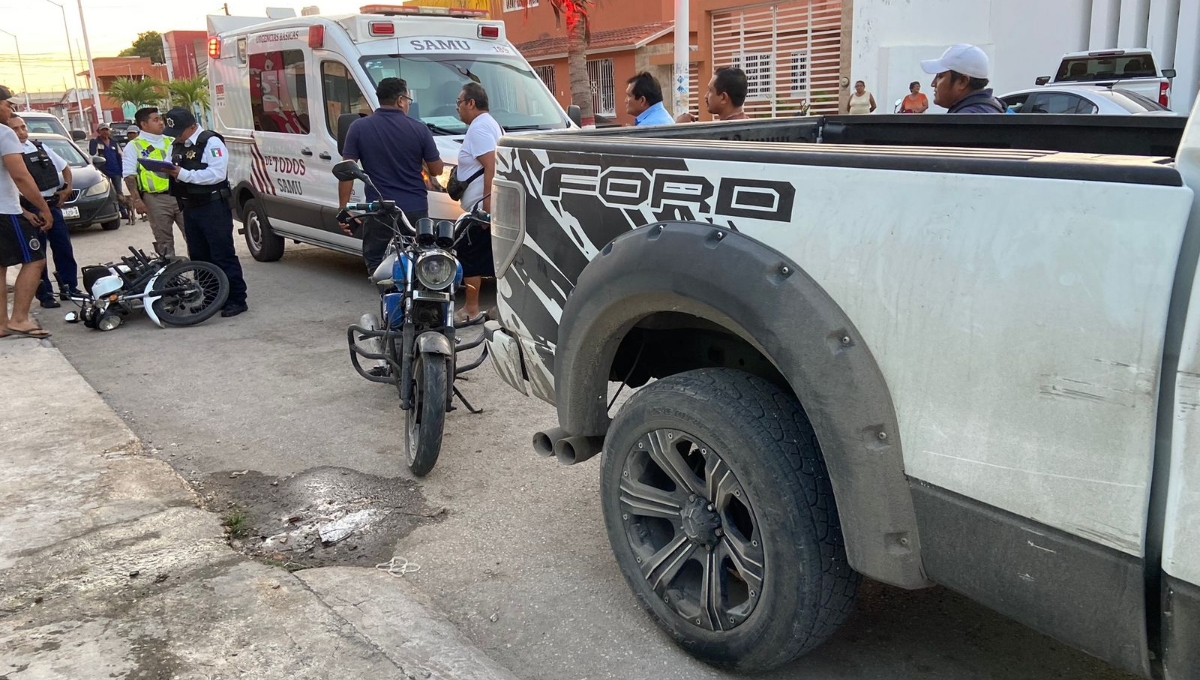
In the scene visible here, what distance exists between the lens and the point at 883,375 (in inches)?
82.3

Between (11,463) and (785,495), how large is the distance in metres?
3.90

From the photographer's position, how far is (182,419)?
5.45 meters

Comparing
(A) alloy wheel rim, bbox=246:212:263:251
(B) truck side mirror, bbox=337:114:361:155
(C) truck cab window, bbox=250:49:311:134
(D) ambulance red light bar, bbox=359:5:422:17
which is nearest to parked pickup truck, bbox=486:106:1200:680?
(B) truck side mirror, bbox=337:114:361:155

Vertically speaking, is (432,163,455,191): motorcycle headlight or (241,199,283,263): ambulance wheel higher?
(432,163,455,191): motorcycle headlight

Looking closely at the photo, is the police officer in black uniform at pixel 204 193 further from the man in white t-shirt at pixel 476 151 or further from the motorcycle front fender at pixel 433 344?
the motorcycle front fender at pixel 433 344

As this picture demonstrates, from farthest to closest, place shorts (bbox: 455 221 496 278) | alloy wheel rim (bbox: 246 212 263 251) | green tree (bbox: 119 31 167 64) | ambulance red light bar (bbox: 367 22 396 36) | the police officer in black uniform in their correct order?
green tree (bbox: 119 31 167 64)
alloy wheel rim (bbox: 246 212 263 251)
ambulance red light bar (bbox: 367 22 396 36)
the police officer in black uniform
shorts (bbox: 455 221 496 278)

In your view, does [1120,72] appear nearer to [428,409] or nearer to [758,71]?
[758,71]

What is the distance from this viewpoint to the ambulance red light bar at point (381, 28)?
28.0 ft

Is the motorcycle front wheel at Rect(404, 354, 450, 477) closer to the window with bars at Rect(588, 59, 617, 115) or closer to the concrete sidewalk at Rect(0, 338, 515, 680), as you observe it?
the concrete sidewalk at Rect(0, 338, 515, 680)

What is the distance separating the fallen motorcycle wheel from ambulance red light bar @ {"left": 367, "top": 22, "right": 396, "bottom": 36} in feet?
8.43

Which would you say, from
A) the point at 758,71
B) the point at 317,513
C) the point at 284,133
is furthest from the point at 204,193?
the point at 758,71

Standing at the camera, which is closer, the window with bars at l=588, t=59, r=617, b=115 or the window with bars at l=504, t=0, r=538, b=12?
the window with bars at l=588, t=59, r=617, b=115

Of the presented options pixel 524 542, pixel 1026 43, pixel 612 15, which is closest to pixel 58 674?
pixel 524 542

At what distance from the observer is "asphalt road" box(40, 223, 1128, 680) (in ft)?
9.51
